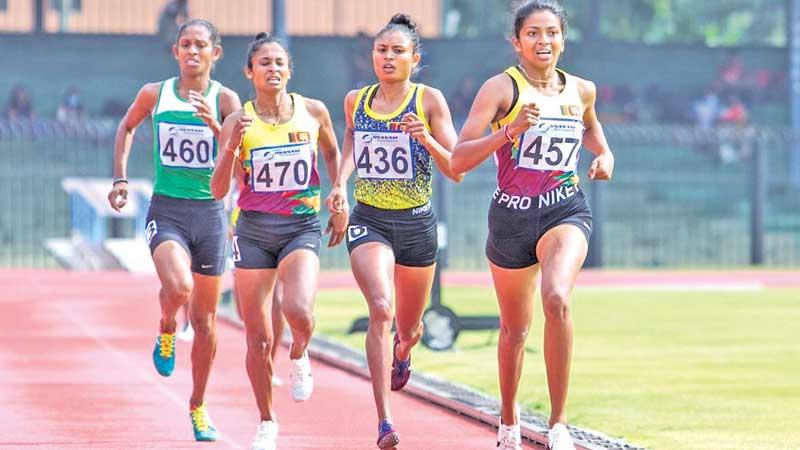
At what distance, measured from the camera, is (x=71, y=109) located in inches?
1425

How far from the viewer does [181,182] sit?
10.7 meters

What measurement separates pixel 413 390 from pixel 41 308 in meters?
9.52

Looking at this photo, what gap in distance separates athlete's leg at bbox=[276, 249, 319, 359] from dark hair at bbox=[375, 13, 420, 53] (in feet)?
4.16

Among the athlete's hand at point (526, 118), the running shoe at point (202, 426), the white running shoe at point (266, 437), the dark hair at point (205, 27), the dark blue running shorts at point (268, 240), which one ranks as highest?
the dark hair at point (205, 27)

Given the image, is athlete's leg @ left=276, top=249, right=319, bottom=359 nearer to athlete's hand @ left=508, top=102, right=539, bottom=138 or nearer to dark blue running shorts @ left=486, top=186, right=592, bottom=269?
dark blue running shorts @ left=486, top=186, right=592, bottom=269

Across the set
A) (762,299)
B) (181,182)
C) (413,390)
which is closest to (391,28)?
(181,182)

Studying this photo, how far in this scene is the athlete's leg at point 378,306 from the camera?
30.6ft

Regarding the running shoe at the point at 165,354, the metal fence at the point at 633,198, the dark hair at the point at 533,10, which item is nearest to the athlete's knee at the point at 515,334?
the dark hair at the point at 533,10

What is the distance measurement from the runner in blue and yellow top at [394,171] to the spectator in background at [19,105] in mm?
26267

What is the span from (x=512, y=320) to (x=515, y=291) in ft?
0.52

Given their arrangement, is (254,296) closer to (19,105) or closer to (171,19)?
(171,19)

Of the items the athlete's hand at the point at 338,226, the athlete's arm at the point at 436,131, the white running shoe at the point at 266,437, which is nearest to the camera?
the athlete's arm at the point at 436,131

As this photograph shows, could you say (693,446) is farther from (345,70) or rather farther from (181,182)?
(345,70)

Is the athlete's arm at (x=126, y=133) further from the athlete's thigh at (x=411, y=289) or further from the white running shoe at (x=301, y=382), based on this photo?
the athlete's thigh at (x=411, y=289)
